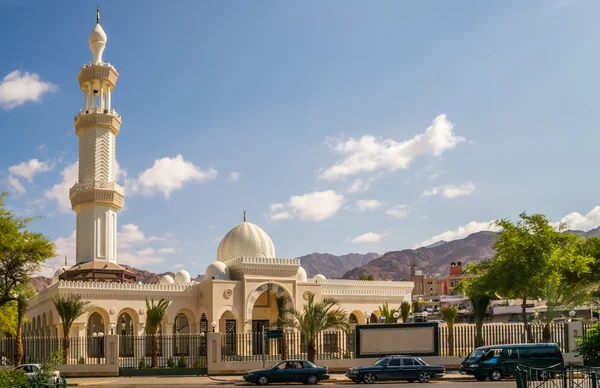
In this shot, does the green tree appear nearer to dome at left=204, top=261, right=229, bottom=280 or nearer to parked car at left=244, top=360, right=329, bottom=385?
parked car at left=244, top=360, right=329, bottom=385

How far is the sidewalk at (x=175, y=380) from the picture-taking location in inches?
1115

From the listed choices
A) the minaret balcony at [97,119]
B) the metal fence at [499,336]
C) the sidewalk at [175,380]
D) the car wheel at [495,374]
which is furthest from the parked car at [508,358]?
the minaret balcony at [97,119]

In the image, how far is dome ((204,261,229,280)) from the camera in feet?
163

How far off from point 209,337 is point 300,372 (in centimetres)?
672

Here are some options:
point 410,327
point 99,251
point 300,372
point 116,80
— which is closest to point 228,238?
point 99,251

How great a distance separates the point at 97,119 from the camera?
175 feet

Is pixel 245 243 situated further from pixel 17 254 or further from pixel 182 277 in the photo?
pixel 17 254

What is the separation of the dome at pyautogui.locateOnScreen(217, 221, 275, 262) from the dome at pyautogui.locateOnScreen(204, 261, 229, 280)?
103 inches

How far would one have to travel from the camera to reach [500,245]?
127ft

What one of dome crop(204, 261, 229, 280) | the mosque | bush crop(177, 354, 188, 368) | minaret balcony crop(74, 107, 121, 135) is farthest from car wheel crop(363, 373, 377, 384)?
minaret balcony crop(74, 107, 121, 135)

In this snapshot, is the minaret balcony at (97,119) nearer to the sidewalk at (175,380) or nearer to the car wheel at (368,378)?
the sidewalk at (175,380)

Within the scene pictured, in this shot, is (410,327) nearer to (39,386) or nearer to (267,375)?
(267,375)

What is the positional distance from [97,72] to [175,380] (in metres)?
30.8

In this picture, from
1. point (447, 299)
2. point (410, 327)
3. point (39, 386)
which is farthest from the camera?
point (447, 299)
